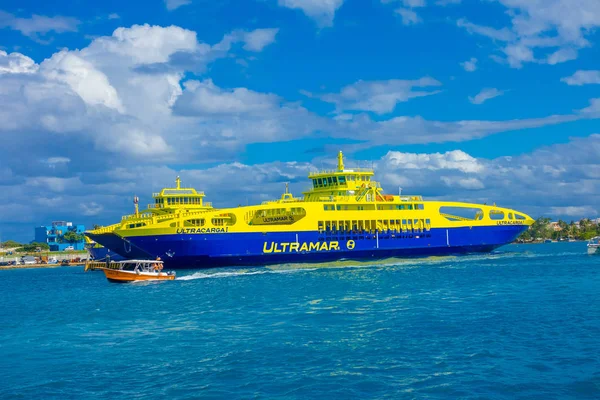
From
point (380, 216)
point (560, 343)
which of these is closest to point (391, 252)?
point (380, 216)

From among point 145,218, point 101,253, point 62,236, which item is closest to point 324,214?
point 145,218

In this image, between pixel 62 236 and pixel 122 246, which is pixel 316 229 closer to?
pixel 122 246

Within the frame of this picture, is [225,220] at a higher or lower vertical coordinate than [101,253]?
higher

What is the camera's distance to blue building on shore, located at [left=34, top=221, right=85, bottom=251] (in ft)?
491

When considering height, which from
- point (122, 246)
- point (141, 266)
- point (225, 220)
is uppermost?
point (225, 220)

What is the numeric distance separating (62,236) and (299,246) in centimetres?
11591

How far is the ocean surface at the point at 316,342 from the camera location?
16766 mm

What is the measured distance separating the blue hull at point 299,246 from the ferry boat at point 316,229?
0.09 metres

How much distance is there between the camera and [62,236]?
156m

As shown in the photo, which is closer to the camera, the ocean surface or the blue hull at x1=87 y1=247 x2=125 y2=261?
the ocean surface

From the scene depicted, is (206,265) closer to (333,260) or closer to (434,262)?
(333,260)

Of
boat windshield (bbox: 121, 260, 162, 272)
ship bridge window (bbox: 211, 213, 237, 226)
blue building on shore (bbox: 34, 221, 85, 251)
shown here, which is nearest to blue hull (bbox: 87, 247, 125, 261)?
ship bridge window (bbox: 211, 213, 237, 226)

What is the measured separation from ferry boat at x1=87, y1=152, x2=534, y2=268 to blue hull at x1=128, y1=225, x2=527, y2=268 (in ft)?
0.29

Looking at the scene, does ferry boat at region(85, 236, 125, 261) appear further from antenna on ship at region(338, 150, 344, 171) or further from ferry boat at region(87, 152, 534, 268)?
antenna on ship at region(338, 150, 344, 171)
